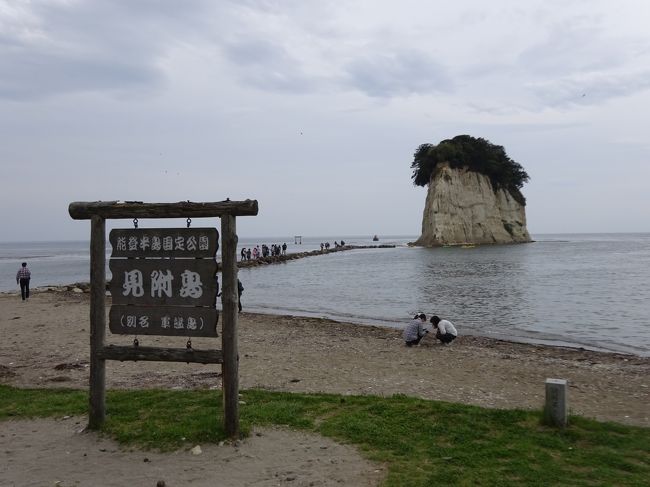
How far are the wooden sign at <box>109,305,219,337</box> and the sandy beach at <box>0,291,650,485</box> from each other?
139 centimetres

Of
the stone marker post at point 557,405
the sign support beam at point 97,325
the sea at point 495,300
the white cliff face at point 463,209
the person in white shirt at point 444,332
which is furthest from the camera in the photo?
the white cliff face at point 463,209

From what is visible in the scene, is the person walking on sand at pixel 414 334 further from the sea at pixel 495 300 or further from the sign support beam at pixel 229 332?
the sign support beam at pixel 229 332

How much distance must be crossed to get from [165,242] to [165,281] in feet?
1.59

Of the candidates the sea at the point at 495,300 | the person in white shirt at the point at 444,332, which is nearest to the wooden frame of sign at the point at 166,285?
the person in white shirt at the point at 444,332

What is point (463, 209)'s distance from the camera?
8912cm

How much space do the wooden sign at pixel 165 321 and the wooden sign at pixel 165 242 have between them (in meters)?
0.68

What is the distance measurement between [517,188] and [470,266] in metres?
52.3

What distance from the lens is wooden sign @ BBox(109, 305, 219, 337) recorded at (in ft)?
21.0

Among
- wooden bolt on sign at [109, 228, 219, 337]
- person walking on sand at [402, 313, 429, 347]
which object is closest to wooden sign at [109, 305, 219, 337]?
wooden bolt on sign at [109, 228, 219, 337]

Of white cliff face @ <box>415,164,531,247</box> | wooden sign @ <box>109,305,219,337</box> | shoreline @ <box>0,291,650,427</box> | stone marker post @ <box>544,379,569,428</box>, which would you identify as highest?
white cliff face @ <box>415,164,531,247</box>

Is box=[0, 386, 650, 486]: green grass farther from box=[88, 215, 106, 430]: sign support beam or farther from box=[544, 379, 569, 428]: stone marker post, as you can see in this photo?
box=[88, 215, 106, 430]: sign support beam

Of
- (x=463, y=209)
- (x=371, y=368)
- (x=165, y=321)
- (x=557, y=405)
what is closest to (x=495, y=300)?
(x=371, y=368)

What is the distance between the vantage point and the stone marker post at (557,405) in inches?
255

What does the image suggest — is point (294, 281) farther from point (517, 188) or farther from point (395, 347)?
point (517, 188)
